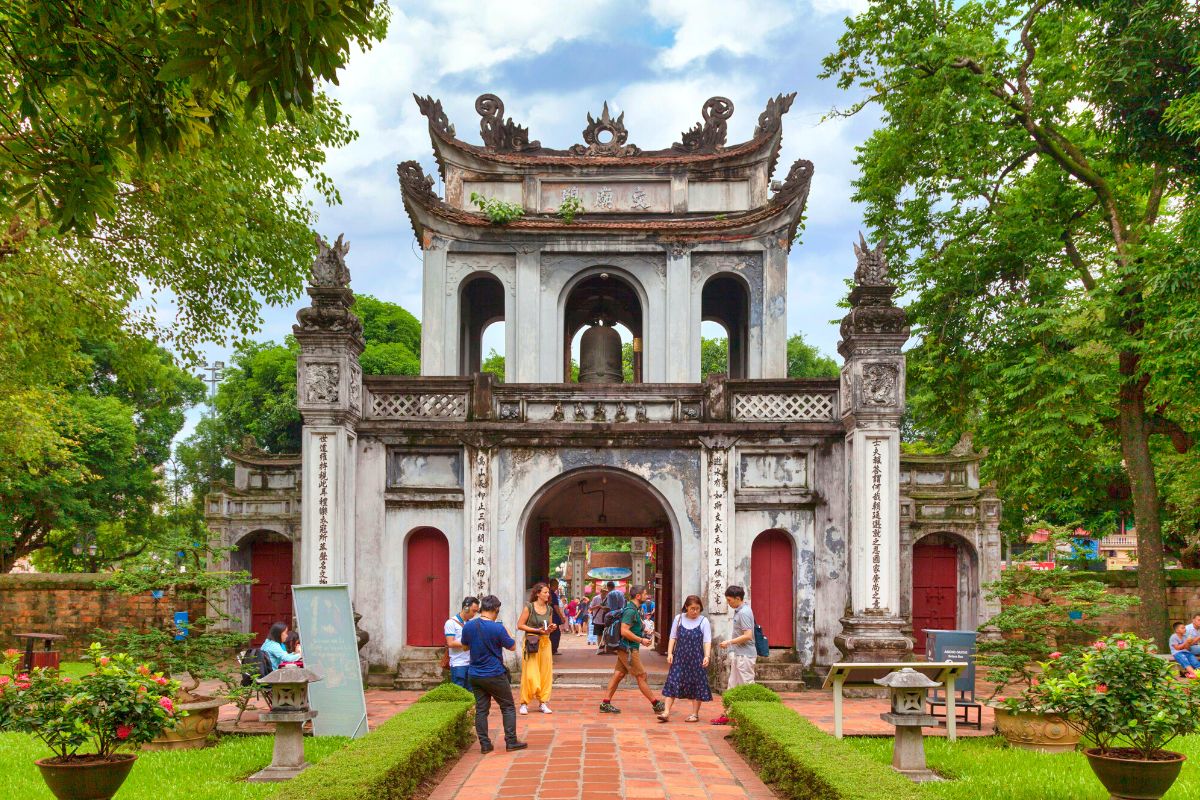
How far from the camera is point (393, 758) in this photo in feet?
26.2

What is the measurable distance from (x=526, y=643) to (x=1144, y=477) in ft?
36.2

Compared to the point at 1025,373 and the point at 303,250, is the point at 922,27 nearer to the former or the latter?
the point at 1025,373

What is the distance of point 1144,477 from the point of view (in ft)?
54.7

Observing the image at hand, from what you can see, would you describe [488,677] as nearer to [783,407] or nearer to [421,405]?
[421,405]

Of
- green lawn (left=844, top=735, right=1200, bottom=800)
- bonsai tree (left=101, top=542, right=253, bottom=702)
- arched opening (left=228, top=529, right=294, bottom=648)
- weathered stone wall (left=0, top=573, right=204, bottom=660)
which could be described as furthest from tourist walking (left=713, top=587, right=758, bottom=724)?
weathered stone wall (left=0, top=573, right=204, bottom=660)

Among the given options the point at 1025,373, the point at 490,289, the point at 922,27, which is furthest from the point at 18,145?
the point at 922,27

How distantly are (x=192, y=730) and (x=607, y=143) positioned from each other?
13495mm

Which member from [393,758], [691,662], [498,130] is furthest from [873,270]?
[393,758]

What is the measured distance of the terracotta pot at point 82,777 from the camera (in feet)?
22.5

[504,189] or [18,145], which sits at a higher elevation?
[504,189]

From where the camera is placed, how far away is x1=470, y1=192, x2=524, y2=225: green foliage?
18.5m

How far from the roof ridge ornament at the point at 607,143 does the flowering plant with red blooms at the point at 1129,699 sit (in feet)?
46.1

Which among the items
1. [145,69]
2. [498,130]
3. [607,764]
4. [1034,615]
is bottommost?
[607,764]

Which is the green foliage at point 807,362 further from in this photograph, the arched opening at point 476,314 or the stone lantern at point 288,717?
the stone lantern at point 288,717
